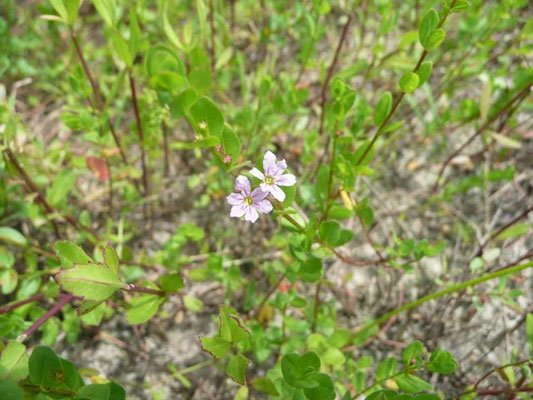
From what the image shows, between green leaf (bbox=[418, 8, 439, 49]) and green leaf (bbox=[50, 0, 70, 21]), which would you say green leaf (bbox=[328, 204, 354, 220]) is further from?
green leaf (bbox=[50, 0, 70, 21])

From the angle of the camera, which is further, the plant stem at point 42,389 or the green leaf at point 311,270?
the green leaf at point 311,270

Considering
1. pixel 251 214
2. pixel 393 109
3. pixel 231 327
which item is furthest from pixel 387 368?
pixel 393 109

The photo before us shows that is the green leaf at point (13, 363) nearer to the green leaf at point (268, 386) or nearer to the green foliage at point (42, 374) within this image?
the green foliage at point (42, 374)

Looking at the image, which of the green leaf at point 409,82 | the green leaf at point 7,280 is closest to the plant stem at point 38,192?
the green leaf at point 7,280

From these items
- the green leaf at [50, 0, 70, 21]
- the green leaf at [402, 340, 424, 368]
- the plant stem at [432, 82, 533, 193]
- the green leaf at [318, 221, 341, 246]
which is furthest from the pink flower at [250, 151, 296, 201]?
the plant stem at [432, 82, 533, 193]

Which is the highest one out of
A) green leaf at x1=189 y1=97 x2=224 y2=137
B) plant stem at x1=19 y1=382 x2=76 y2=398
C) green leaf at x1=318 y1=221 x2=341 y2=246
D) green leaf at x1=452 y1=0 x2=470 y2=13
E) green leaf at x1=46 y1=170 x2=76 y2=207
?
green leaf at x1=452 y1=0 x2=470 y2=13

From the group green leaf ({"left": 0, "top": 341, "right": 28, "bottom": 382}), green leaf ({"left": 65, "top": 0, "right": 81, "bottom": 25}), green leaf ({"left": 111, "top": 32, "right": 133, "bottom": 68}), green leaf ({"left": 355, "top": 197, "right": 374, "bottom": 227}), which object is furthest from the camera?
green leaf ({"left": 355, "top": 197, "right": 374, "bottom": 227})

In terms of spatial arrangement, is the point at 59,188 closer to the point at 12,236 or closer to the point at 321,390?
the point at 12,236
